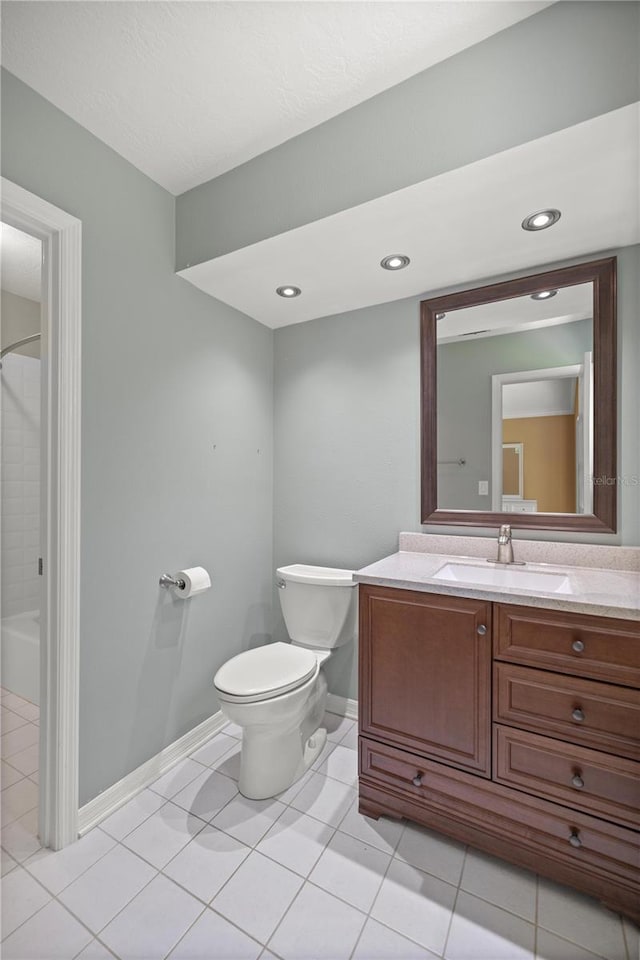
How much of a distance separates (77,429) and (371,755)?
1.58m

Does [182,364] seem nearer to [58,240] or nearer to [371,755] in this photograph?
[58,240]

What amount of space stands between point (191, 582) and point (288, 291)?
141 cm

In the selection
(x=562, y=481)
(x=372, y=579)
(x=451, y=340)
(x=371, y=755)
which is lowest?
(x=371, y=755)

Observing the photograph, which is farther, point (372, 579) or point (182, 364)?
point (182, 364)

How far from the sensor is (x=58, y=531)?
4.63ft

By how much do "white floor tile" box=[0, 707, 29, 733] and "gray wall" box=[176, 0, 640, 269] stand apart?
2499 millimetres

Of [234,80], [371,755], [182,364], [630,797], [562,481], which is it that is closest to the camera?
[630,797]

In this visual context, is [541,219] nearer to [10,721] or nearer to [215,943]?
[215,943]

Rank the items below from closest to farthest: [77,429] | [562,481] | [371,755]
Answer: [77,429] → [371,755] → [562,481]

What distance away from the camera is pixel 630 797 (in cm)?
116

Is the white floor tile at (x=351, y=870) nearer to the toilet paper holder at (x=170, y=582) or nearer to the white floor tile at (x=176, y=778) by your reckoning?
the white floor tile at (x=176, y=778)

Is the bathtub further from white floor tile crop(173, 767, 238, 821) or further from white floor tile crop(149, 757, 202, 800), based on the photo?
white floor tile crop(173, 767, 238, 821)

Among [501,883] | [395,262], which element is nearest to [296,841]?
[501,883]

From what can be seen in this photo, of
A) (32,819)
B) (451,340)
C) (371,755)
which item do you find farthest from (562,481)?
(32,819)
